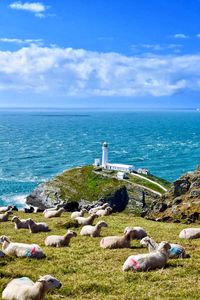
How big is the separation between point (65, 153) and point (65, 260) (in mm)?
173164

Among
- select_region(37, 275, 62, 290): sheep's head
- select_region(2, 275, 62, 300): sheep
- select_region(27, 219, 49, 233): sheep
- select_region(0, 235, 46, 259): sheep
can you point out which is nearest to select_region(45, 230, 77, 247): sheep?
select_region(0, 235, 46, 259): sheep

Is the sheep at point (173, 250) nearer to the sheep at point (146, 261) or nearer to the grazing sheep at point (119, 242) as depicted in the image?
the sheep at point (146, 261)

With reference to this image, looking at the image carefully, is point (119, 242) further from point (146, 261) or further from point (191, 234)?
point (191, 234)

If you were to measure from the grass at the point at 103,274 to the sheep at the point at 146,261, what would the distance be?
0.38m

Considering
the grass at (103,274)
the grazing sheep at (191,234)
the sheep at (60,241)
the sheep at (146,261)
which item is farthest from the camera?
the grazing sheep at (191,234)

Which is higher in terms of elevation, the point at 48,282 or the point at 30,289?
the point at 48,282

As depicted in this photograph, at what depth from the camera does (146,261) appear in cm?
1794

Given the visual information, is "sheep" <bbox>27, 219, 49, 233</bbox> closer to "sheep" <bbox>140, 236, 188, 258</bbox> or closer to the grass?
the grass

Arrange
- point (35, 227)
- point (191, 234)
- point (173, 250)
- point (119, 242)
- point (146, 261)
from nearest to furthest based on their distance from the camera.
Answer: point (146, 261) → point (173, 250) → point (119, 242) → point (191, 234) → point (35, 227)

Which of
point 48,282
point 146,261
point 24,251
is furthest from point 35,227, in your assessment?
point 48,282

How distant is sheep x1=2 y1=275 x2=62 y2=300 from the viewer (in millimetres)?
13672

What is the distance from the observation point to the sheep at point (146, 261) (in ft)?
58.1

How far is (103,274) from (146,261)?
5.83 ft

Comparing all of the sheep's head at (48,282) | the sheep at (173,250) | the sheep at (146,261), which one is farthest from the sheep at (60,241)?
the sheep's head at (48,282)
